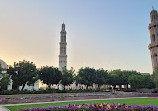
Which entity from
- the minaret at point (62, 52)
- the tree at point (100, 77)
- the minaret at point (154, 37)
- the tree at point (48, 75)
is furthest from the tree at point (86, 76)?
the minaret at point (62, 52)

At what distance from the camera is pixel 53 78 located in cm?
4206

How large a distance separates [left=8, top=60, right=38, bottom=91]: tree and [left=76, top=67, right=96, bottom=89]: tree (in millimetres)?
16722

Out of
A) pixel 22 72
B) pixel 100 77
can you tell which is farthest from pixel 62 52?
pixel 22 72

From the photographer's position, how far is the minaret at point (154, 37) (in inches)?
2322

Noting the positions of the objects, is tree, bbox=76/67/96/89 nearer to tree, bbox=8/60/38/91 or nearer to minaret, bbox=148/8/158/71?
tree, bbox=8/60/38/91

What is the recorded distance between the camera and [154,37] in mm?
62281

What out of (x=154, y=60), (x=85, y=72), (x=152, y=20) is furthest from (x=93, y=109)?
(x=152, y=20)

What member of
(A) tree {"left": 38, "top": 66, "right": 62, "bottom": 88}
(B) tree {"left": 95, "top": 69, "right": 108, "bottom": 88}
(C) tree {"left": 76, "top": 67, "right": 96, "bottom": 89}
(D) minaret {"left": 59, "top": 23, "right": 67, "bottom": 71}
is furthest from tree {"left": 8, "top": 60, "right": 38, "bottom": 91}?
(D) minaret {"left": 59, "top": 23, "right": 67, "bottom": 71}

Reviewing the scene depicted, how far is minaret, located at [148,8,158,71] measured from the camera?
59.0 meters

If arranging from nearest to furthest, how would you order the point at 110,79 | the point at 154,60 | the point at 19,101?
the point at 19,101
the point at 110,79
the point at 154,60

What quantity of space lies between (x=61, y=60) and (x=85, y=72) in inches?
1503

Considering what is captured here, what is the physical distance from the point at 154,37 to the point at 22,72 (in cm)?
5773

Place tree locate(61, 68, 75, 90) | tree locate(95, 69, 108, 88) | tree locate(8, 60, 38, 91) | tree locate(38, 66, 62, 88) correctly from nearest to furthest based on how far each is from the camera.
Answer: tree locate(8, 60, 38, 91) → tree locate(38, 66, 62, 88) → tree locate(61, 68, 75, 90) → tree locate(95, 69, 108, 88)

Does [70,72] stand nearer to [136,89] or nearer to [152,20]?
[136,89]
